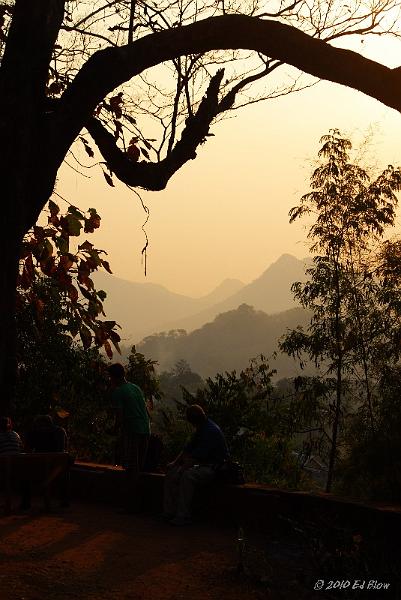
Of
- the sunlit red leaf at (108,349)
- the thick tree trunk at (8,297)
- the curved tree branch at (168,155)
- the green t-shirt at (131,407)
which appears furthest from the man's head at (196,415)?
the thick tree trunk at (8,297)

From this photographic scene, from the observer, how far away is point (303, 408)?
24875mm

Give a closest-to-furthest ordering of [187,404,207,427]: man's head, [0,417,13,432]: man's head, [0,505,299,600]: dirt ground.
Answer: [0,505,299,600]: dirt ground < [0,417,13,432]: man's head < [187,404,207,427]: man's head

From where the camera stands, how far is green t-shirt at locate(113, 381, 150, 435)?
31.8ft

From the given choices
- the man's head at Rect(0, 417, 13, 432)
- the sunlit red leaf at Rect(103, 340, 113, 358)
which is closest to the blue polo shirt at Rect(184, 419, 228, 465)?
the sunlit red leaf at Rect(103, 340, 113, 358)

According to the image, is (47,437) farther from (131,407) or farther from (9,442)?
(131,407)

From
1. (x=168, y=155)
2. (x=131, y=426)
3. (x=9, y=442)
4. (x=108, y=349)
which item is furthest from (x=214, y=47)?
(x=9, y=442)

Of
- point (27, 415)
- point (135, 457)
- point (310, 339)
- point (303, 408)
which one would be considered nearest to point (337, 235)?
point (310, 339)

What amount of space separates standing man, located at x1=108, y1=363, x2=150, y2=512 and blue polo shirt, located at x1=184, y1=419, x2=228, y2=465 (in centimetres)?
72

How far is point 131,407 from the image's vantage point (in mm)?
9703

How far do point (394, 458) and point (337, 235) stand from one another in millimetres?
6277

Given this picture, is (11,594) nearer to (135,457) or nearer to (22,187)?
(22,187)

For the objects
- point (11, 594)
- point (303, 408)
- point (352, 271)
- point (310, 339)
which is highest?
point (352, 271)

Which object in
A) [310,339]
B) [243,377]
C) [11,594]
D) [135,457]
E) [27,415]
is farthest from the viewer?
[310,339]

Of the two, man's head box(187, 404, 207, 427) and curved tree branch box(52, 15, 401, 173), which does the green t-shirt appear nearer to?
man's head box(187, 404, 207, 427)
